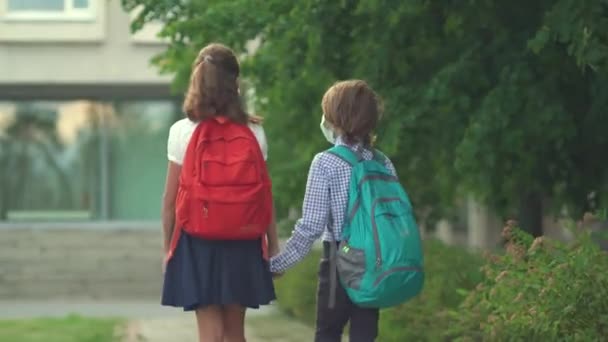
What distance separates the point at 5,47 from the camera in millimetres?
26344

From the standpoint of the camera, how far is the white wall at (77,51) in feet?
86.6

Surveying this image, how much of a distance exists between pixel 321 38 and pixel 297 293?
4145 mm

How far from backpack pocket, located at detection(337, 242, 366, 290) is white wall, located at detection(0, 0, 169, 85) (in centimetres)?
1940

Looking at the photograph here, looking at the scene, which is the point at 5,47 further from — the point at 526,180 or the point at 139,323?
the point at 526,180

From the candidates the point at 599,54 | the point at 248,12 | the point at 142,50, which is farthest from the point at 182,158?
the point at 142,50

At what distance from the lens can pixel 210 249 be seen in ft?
24.1

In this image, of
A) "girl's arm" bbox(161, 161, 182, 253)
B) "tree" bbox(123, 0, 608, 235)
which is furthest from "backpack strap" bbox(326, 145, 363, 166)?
"tree" bbox(123, 0, 608, 235)

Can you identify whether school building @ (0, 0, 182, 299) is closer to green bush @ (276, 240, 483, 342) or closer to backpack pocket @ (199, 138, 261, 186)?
green bush @ (276, 240, 483, 342)

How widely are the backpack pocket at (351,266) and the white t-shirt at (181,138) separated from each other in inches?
22.9

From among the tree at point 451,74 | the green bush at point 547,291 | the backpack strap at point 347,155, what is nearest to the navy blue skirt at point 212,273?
the backpack strap at point 347,155

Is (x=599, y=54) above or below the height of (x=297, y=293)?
above

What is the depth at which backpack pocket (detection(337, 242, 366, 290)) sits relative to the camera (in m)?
7.18

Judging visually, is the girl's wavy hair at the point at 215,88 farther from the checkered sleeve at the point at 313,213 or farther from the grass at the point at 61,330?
the grass at the point at 61,330

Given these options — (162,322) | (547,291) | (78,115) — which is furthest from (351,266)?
(78,115)
